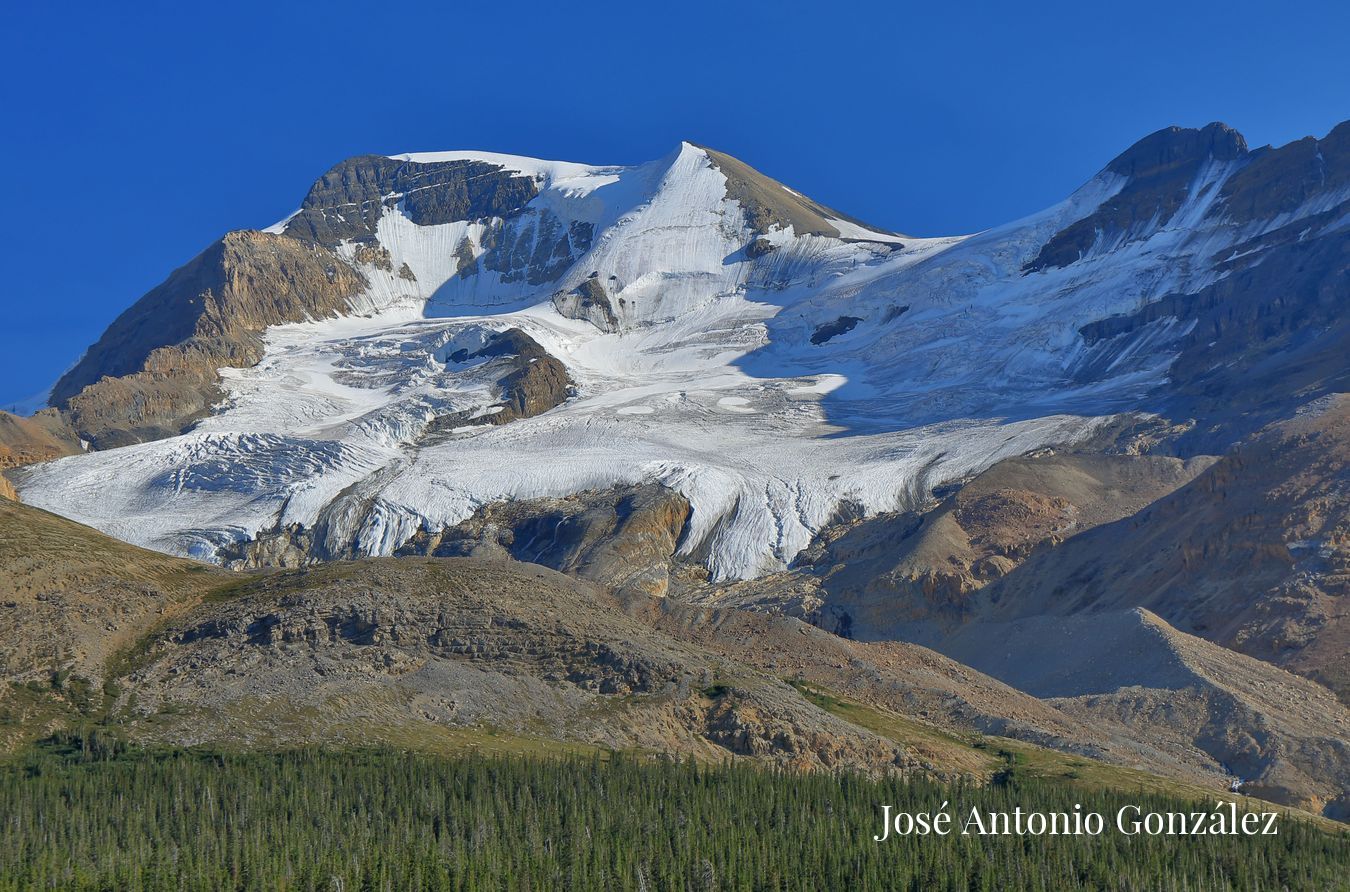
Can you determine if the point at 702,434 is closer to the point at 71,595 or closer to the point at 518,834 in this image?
the point at 71,595

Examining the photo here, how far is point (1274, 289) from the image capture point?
6417 inches

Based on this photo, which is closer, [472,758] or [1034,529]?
[472,758]

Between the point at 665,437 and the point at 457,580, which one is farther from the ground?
the point at 665,437

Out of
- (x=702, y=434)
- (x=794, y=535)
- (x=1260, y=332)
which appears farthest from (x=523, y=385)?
(x=1260, y=332)

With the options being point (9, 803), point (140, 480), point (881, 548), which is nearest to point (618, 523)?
point (881, 548)

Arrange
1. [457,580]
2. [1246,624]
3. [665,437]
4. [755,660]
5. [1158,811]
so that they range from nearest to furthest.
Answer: [1158,811] < [457,580] < [755,660] < [1246,624] < [665,437]

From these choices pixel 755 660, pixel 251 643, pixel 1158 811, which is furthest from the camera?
pixel 755 660

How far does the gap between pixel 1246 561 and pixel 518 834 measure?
65417 millimetres

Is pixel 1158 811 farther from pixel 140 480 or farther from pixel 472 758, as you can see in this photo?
pixel 140 480

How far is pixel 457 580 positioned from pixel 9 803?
23492mm

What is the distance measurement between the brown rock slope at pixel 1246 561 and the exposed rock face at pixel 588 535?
29594mm

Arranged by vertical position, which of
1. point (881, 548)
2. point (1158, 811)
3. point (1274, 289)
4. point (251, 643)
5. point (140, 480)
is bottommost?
point (1158, 811)

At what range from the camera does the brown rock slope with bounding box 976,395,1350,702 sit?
8875cm

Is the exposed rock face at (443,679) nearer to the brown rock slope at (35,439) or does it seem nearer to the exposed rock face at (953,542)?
the exposed rock face at (953,542)
